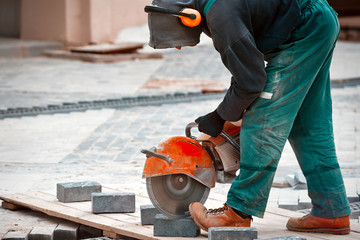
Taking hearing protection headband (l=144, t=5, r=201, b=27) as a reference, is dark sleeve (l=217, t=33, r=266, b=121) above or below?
below

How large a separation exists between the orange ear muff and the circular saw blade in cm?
93

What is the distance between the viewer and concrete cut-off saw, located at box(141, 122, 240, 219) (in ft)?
14.1

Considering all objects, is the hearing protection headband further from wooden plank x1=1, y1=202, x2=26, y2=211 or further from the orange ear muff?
wooden plank x1=1, y1=202, x2=26, y2=211

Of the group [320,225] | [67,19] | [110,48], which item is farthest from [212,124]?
[67,19]

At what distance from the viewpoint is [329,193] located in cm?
436

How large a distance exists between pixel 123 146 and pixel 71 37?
8.86 m

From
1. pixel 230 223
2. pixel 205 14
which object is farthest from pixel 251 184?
pixel 205 14

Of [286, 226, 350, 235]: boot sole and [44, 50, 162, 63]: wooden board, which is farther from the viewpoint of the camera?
[44, 50, 162, 63]: wooden board

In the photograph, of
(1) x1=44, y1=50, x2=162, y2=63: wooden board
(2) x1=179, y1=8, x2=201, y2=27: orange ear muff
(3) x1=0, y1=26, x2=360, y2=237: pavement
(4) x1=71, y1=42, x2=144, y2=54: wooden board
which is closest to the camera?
(2) x1=179, y1=8, x2=201, y2=27: orange ear muff

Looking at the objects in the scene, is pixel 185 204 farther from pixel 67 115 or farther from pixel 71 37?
pixel 71 37

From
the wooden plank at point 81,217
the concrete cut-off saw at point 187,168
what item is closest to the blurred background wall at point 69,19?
the wooden plank at point 81,217

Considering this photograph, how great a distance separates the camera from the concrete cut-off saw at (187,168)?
14.1 feet

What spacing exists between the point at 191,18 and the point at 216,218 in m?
1.16

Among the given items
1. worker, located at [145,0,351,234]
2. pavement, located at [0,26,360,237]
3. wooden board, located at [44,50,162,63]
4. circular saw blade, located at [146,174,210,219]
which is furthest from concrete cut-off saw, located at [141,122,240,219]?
wooden board, located at [44,50,162,63]
